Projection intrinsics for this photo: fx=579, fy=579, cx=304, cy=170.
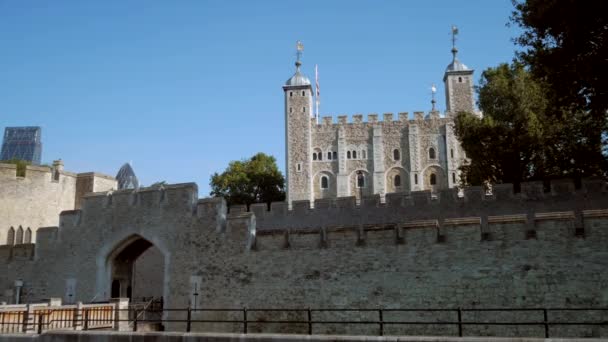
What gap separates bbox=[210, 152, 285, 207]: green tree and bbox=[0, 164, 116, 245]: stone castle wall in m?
30.0

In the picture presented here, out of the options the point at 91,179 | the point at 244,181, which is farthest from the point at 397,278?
the point at 244,181

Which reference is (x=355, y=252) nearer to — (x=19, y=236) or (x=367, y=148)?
(x=19, y=236)

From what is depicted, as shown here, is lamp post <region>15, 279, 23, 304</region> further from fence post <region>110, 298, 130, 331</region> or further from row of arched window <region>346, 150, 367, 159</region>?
row of arched window <region>346, 150, 367, 159</region>

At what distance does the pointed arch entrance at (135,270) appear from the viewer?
2128 cm

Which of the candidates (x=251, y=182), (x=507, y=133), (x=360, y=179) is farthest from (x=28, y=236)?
(x=360, y=179)

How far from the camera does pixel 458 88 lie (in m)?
73.4

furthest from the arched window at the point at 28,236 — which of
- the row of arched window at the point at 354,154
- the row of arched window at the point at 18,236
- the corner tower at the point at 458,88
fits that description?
the corner tower at the point at 458,88

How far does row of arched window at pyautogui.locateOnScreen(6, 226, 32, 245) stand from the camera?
86.5 ft

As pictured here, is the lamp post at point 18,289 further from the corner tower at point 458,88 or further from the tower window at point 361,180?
the corner tower at point 458,88

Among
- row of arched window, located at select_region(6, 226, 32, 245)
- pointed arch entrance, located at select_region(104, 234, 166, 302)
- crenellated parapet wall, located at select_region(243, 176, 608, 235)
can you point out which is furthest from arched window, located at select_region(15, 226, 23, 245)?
crenellated parapet wall, located at select_region(243, 176, 608, 235)

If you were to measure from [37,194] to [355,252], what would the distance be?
17528 millimetres

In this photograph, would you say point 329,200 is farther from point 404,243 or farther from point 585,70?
point 585,70

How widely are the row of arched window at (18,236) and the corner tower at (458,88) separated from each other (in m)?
55.7

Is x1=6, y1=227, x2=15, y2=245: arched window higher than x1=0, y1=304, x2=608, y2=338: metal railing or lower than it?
higher
